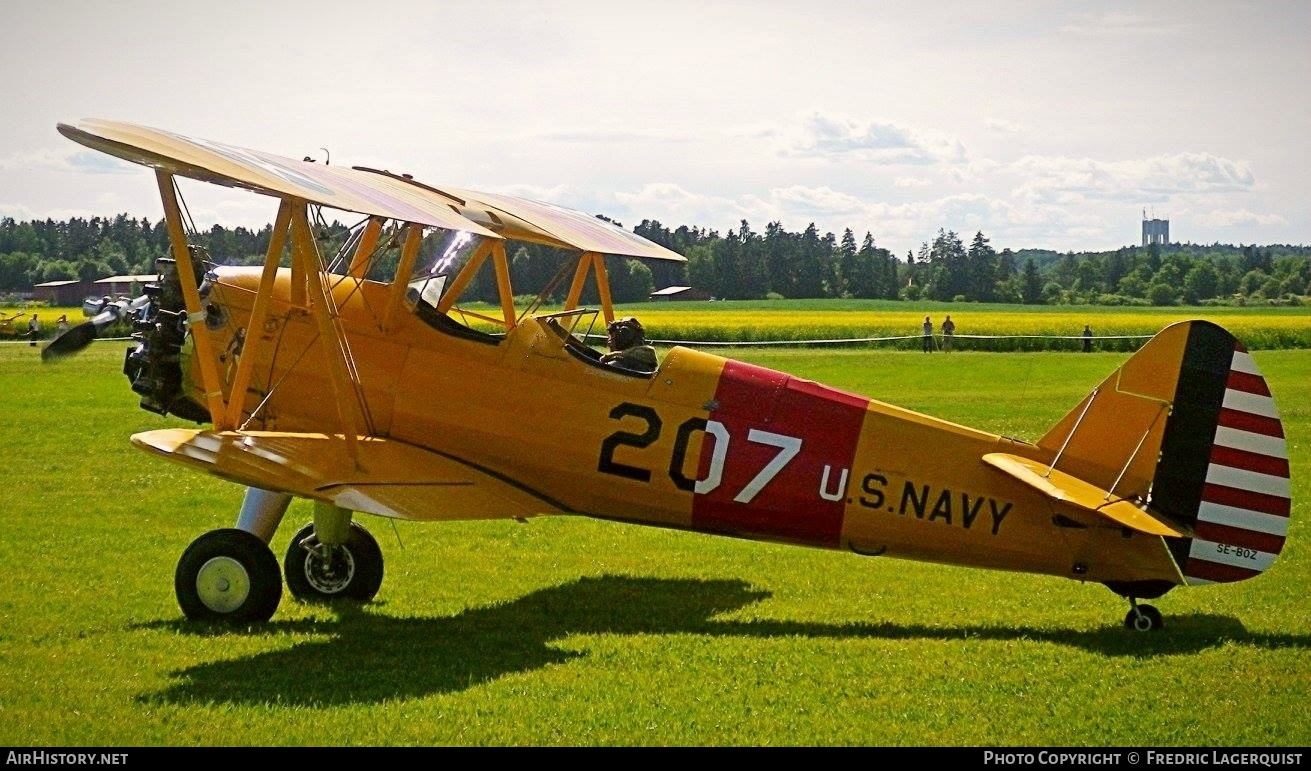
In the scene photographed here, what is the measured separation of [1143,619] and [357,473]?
14.8 feet

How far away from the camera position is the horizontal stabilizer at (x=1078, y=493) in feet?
24.6

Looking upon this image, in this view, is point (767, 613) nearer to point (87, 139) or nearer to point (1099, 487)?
point (1099, 487)

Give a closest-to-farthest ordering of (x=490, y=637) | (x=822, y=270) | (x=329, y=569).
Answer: (x=490, y=637) → (x=329, y=569) → (x=822, y=270)

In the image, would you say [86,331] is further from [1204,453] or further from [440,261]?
[1204,453]

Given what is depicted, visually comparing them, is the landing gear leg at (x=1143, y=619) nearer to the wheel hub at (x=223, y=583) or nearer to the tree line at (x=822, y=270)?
the wheel hub at (x=223, y=583)

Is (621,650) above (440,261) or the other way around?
the other way around

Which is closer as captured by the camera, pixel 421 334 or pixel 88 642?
pixel 88 642

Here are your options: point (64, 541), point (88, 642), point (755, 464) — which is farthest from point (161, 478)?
point (755, 464)

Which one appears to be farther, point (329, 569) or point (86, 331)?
point (329, 569)

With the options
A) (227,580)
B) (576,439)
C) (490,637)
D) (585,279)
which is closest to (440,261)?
(585,279)

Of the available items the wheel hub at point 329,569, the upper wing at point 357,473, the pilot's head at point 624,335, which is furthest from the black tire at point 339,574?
the pilot's head at point 624,335

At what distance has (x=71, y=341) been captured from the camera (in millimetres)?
9203

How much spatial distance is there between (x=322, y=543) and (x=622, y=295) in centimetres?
5988

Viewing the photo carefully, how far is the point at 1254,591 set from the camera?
9.66 meters
